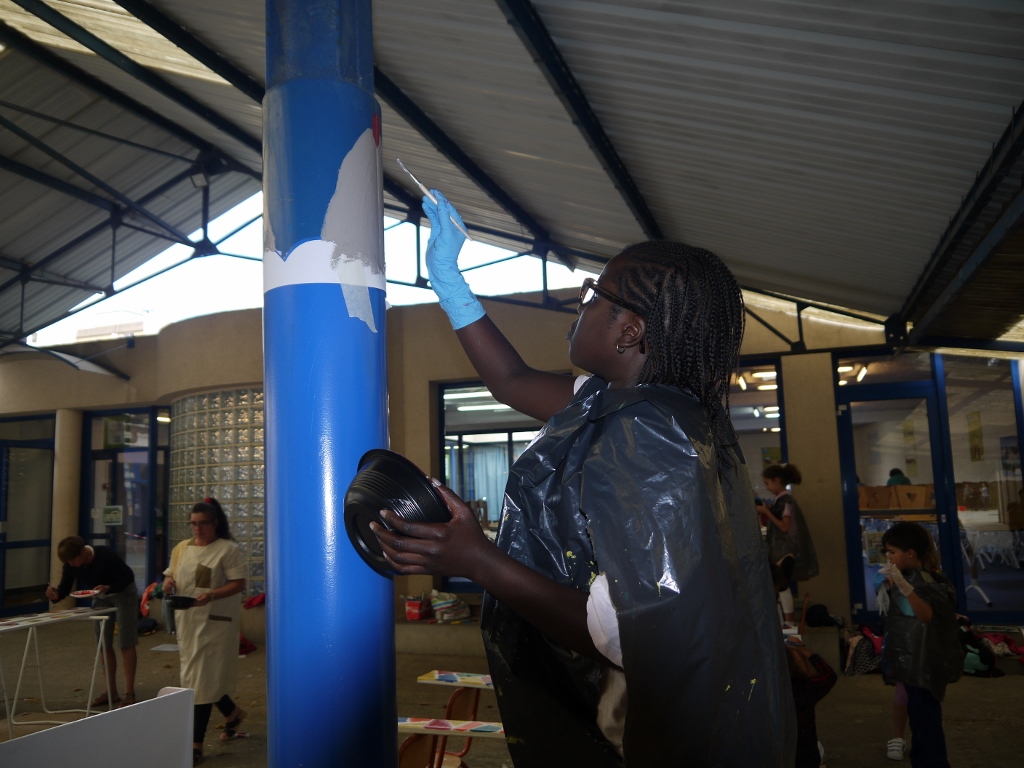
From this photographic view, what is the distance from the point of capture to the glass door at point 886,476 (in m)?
8.01

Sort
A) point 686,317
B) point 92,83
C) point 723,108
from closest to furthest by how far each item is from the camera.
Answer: point 686,317 < point 723,108 < point 92,83

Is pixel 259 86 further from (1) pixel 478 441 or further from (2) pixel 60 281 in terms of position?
(2) pixel 60 281

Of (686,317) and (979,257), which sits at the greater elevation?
(979,257)

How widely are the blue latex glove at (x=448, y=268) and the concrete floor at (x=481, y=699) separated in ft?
12.4

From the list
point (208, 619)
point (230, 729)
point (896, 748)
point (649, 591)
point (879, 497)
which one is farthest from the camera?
point (879, 497)

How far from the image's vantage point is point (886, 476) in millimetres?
8227

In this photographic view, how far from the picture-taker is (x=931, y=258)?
4.97 meters

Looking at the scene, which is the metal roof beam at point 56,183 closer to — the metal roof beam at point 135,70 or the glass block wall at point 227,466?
the metal roof beam at point 135,70

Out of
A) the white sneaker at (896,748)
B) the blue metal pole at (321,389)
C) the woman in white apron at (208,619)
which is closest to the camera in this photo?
the blue metal pole at (321,389)

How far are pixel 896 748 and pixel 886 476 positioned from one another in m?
4.06

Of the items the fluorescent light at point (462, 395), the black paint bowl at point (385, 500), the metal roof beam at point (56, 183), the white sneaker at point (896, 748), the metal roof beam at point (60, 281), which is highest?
the metal roof beam at point (56, 183)

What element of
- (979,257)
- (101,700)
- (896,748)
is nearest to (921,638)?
(896,748)

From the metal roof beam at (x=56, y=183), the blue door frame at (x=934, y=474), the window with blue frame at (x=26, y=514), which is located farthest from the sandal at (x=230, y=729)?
the window with blue frame at (x=26, y=514)

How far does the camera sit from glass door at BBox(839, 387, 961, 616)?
315 inches
